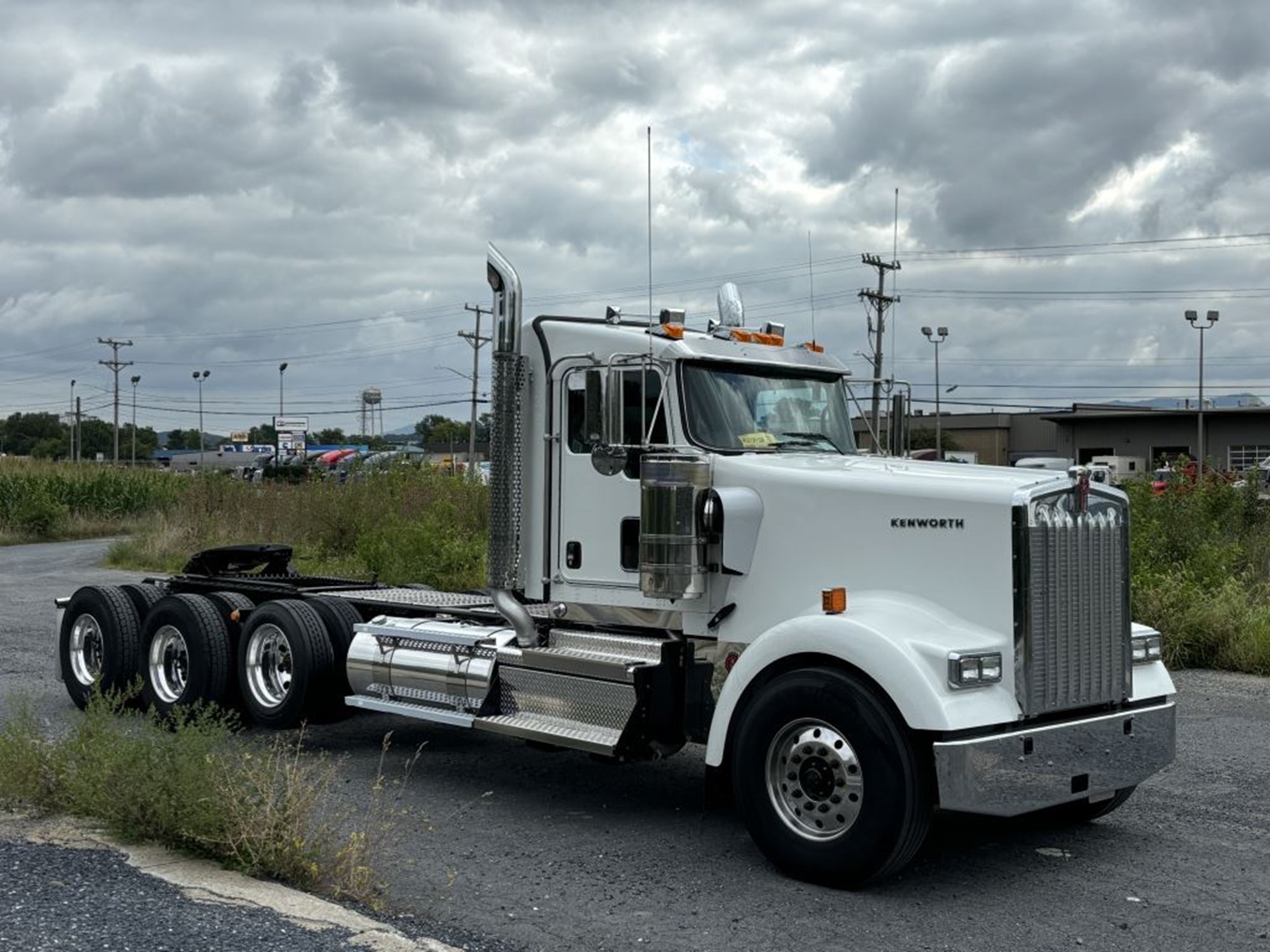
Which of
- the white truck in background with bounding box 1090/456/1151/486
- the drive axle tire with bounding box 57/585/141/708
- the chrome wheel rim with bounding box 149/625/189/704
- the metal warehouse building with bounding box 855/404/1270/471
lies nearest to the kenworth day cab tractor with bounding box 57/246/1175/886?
the chrome wheel rim with bounding box 149/625/189/704

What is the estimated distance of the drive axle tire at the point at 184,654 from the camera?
1019 cm

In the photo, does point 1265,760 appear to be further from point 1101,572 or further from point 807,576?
point 807,576

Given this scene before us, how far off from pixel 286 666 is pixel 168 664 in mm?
1482

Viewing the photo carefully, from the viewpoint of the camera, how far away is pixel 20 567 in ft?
93.2

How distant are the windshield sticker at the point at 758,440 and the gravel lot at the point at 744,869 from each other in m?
2.11

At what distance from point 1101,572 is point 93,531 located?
1494 inches

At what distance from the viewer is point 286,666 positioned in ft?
32.5

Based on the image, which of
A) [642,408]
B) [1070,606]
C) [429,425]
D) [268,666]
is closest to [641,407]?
[642,408]

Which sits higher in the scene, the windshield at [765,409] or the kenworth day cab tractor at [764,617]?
the windshield at [765,409]

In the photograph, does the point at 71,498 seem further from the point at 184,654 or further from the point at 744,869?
the point at 744,869

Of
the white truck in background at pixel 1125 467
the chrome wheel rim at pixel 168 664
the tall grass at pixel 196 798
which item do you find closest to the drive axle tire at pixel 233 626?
the chrome wheel rim at pixel 168 664

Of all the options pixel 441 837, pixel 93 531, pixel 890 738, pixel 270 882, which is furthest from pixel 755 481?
pixel 93 531

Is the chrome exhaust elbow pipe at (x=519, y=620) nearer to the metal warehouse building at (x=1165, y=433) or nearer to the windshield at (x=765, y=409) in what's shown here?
the windshield at (x=765, y=409)

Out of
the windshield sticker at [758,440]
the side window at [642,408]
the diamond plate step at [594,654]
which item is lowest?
the diamond plate step at [594,654]
